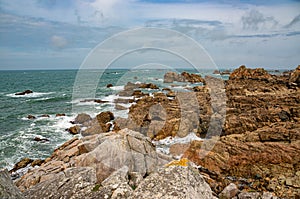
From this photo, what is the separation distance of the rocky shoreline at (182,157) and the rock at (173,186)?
0.02 m

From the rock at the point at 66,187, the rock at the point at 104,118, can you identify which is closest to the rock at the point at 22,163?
the rock at the point at 104,118

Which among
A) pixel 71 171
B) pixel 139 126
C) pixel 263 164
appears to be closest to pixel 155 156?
pixel 71 171

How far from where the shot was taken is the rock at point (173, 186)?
524cm

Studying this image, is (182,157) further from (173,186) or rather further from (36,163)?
(173,186)

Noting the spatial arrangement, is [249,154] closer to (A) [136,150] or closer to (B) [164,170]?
(A) [136,150]

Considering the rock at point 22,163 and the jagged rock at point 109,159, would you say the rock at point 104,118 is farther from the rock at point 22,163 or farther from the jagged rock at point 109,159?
the jagged rock at point 109,159

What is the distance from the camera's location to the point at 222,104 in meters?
27.9

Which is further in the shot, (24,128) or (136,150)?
(24,128)

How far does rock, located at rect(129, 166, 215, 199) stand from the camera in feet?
17.2

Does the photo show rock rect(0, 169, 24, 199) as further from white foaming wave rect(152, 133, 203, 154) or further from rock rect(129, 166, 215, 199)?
white foaming wave rect(152, 133, 203, 154)

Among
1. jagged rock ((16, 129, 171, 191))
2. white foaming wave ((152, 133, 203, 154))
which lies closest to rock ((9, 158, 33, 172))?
jagged rock ((16, 129, 171, 191))

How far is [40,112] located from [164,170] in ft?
122

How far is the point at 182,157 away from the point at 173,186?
39.8 ft

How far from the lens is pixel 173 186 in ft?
17.6
